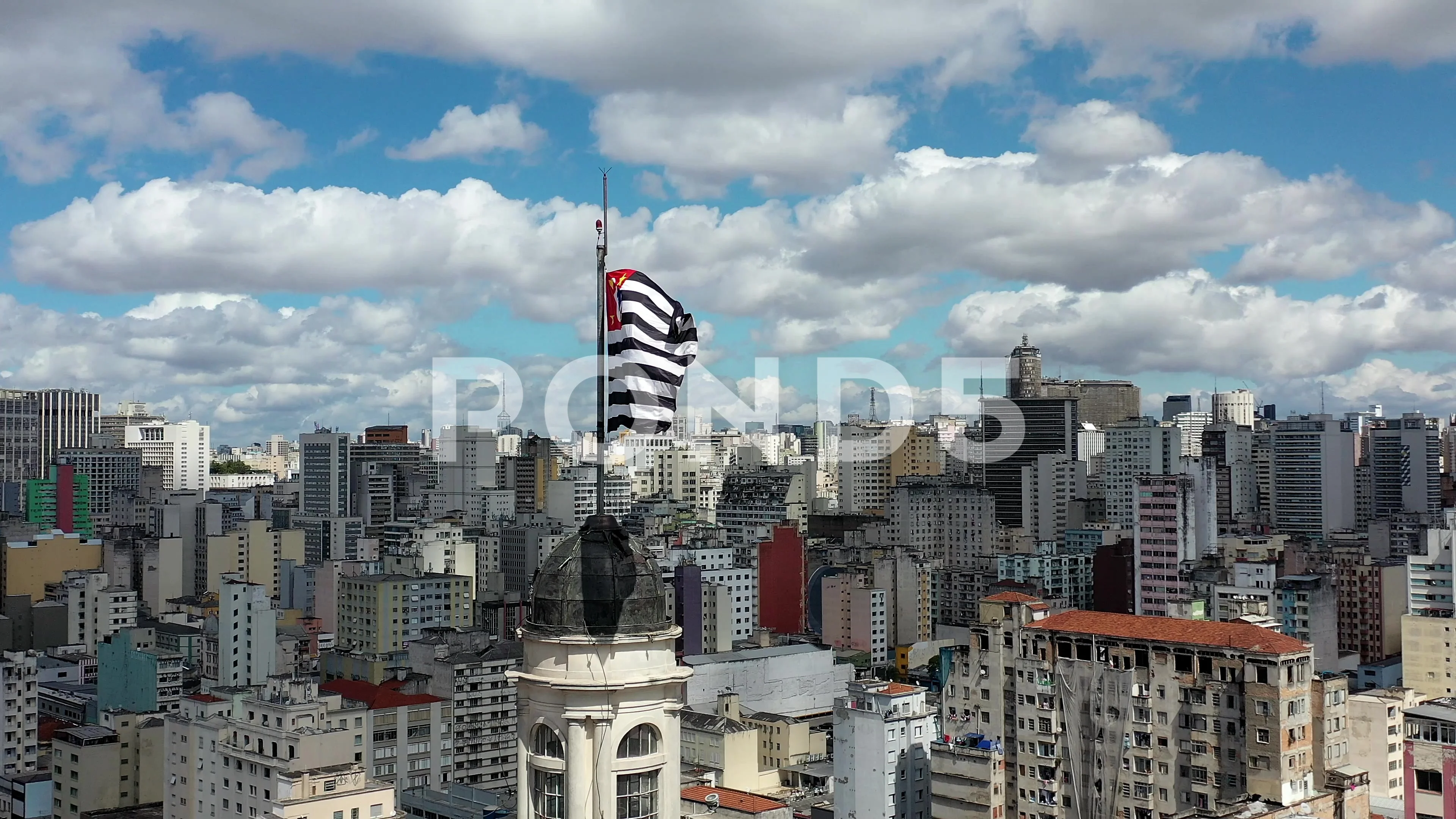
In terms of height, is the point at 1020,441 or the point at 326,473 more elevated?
the point at 1020,441

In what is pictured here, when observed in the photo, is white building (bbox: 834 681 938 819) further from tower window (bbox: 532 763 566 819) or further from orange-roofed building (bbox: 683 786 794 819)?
tower window (bbox: 532 763 566 819)

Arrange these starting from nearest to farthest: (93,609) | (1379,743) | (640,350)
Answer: (640,350) → (1379,743) → (93,609)

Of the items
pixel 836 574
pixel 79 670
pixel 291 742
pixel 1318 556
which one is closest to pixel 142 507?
pixel 79 670

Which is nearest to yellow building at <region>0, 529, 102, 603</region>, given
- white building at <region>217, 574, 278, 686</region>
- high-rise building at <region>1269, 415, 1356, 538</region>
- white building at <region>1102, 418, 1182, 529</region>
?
white building at <region>217, 574, 278, 686</region>

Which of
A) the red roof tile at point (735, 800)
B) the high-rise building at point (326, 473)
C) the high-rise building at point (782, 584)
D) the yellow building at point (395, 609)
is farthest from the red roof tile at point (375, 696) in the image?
the high-rise building at point (326, 473)

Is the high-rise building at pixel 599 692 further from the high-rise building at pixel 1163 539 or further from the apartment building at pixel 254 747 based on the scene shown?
the high-rise building at pixel 1163 539

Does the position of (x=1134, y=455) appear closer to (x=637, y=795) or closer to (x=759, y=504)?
(x=759, y=504)

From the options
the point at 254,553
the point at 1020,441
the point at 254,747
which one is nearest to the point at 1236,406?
the point at 1020,441
